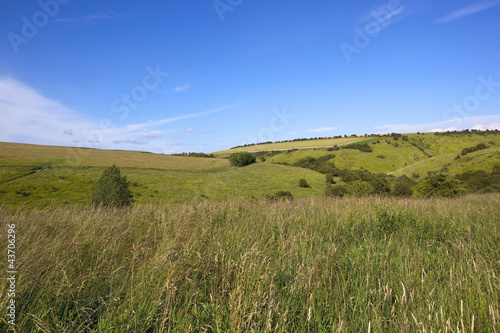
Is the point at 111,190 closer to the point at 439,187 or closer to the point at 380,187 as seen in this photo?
the point at 439,187

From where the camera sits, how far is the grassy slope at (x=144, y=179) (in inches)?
1833

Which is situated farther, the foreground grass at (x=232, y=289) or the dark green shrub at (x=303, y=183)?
the dark green shrub at (x=303, y=183)

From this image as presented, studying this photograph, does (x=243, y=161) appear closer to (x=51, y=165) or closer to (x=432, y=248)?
(x=51, y=165)

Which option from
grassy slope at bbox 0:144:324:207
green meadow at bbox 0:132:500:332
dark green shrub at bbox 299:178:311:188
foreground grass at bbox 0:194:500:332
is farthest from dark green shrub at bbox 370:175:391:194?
foreground grass at bbox 0:194:500:332

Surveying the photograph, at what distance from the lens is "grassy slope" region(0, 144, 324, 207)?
4656 cm

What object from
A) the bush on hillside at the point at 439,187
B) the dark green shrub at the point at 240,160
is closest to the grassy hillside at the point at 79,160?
the dark green shrub at the point at 240,160

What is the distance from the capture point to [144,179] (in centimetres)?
5953

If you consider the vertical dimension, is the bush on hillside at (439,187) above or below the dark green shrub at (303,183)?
above

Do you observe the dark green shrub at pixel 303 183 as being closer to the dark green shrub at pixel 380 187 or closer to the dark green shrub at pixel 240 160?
the dark green shrub at pixel 380 187

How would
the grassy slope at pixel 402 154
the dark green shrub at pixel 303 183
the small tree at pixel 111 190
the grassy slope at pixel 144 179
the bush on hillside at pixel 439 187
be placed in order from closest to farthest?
1. the bush on hillside at pixel 439 187
2. the small tree at pixel 111 190
3. the grassy slope at pixel 144 179
4. the dark green shrub at pixel 303 183
5. the grassy slope at pixel 402 154

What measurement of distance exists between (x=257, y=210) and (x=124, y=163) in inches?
2843

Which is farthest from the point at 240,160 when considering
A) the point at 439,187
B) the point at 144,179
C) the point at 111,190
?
the point at 439,187

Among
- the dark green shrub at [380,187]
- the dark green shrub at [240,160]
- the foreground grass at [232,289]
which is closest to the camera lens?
the foreground grass at [232,289]

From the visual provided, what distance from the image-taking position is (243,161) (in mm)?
80438
